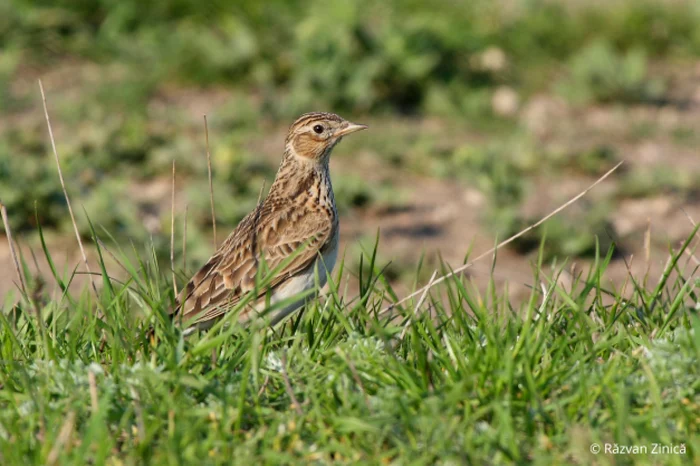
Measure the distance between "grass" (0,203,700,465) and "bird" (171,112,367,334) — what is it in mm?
672

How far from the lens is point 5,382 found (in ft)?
13.0

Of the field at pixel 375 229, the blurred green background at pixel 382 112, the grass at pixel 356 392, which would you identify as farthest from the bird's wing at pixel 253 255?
the blurred green background at pixel 382 112

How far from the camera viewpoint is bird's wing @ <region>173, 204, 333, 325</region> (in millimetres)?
5117

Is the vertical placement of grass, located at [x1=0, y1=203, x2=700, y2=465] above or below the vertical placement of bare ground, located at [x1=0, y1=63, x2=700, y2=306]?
above

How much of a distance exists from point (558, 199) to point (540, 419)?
198 inches

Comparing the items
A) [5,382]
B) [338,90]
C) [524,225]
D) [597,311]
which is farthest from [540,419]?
[338,90]

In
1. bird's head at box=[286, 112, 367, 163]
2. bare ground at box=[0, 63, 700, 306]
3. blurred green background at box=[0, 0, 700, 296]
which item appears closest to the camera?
bird's head at box=[286, 112, 367, 163]

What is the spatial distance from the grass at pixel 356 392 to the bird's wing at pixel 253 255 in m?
0.69

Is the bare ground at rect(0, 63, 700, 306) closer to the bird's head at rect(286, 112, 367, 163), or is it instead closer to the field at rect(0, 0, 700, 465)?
the field at rect(0, 0, 700, 465)

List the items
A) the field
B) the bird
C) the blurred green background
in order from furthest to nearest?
the blurred green background → the bird → the field

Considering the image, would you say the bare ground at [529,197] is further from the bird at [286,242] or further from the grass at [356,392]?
the grass at [356,392]

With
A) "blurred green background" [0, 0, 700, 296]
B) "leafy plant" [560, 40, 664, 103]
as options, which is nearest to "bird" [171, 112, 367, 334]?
"blurred green background" [0, 0, 700, 296]

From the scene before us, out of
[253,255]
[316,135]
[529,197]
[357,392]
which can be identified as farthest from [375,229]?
[357,392]

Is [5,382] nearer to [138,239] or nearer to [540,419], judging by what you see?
[540,419]
